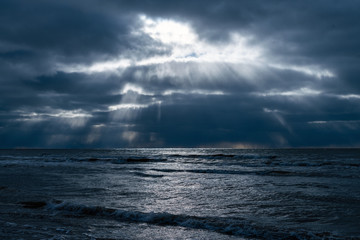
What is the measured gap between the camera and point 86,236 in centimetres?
773

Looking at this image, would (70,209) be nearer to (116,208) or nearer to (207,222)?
(116,208)

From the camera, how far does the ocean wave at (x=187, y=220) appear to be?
311 inches

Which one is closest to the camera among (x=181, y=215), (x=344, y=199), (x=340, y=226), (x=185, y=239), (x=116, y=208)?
(x=185, y=239)

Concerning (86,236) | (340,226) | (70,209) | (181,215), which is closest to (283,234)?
(340,226)

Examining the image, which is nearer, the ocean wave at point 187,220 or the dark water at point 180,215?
the ocean wave at point 187,220

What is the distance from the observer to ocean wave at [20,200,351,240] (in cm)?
790

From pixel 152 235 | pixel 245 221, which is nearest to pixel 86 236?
pixel 152 235

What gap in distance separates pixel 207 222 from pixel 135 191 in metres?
7.42

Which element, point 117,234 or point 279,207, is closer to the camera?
point 117,234

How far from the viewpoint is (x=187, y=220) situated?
9.25 m

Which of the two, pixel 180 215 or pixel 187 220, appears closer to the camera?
pixel 187 220

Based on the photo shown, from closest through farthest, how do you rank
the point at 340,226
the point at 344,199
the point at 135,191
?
the point at 340,226, the point at 344,199, the point at 135,191

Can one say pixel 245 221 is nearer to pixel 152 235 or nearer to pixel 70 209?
pixel 152 235

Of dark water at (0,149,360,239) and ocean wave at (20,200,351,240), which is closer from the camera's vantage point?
ocean wave at (20,200,351,240)
